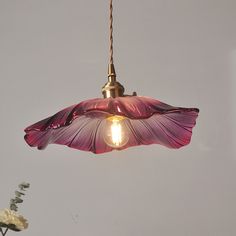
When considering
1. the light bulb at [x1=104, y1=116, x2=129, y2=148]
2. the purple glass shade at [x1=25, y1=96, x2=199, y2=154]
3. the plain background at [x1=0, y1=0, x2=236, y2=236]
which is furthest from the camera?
the plain background at [x1=0, y1=0, x2=236, y2=236]

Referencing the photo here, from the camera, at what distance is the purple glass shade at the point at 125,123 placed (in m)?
0.79

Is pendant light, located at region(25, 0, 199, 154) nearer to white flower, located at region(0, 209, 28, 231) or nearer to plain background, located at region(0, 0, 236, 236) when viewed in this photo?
white flower, located at region(0, 209, 28, 231)

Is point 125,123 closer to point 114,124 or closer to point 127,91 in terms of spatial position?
point 114,124

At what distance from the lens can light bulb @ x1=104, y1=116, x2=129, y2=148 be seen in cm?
111

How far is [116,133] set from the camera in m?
1.11

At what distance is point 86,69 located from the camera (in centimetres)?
202

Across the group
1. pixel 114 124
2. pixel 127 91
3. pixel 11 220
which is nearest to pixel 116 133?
pixel 114 124

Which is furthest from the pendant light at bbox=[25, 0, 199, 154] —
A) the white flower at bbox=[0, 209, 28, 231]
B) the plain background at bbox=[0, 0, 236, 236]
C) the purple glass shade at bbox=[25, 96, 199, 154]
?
the plain background at bbox=[0, 0, 236, 236]

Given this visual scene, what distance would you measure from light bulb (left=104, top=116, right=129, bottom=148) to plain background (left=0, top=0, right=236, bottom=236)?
27.0 inches

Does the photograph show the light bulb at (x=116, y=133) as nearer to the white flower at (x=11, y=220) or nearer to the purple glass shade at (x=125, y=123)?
the purple glass shade at (x=125, y=123)

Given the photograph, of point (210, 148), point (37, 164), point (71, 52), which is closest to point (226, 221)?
point (210, 148)

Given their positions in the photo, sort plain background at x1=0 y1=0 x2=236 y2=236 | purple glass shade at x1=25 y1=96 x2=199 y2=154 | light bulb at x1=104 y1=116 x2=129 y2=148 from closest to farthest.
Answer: purple glass shade at x1=25 y1=96 x2=199 y2=154
light bulb at x1=104 y1=116 x2=129 y2=148
plain background at x1=0 y1=0 x2=236 y2=236

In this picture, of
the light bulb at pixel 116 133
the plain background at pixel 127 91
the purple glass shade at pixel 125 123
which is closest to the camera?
the purple glass shade at pixel 125 123

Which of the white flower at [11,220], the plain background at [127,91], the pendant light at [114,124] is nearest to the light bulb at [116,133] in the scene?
the pendant light at [114,124]
